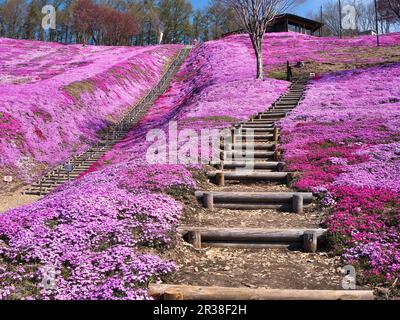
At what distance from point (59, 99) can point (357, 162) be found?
2622 centimetres

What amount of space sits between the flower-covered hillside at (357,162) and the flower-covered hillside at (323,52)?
13.3 meters

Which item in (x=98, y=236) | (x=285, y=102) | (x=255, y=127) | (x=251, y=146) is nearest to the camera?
(x=98, y=236)

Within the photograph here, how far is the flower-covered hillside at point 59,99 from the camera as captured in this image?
85.8 ft

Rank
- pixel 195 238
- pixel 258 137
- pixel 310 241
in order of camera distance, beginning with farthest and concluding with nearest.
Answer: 1. pixel 258 137
2. pixel 195 238
3. pixel 310 241

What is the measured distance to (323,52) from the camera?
5272cm

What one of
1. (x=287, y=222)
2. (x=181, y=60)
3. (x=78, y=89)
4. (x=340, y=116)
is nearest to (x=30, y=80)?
(x=78, y=89)

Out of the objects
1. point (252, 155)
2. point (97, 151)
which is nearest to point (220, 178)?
point (252, 155)

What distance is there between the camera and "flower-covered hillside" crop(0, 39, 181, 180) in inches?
1030

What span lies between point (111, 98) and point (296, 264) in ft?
113

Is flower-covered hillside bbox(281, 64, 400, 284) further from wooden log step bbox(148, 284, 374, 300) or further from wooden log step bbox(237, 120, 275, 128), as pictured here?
wooden log step bbox(148, 284, 374, 300)

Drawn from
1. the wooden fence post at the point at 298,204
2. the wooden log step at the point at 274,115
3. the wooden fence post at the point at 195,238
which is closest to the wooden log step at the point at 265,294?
the wooden fence post at the point at 195,238

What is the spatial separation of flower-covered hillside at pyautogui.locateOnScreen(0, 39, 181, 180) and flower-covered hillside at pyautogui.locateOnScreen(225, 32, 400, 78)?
15.0 meters

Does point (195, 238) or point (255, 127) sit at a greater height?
point (255, 127)

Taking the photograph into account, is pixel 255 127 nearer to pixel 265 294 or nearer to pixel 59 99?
pixel 265 294
